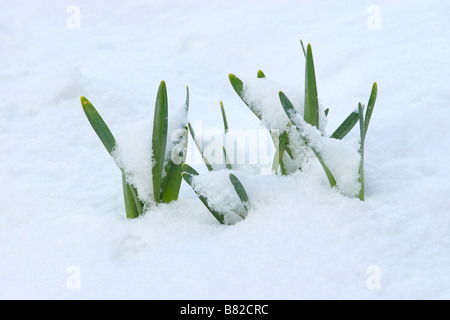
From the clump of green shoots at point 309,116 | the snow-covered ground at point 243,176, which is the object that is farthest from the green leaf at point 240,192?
the clump of green shoots at point 309,116

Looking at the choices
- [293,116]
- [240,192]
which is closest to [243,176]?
[240,192]

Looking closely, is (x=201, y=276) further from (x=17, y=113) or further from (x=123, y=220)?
(x=17, y=113)

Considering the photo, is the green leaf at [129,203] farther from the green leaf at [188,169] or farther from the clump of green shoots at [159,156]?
the green leaf at [188,169]

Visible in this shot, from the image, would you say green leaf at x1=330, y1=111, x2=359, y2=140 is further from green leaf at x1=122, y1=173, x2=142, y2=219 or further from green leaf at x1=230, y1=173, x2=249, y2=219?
green leaf at x1=122, y1=173, x2=142, y2=219

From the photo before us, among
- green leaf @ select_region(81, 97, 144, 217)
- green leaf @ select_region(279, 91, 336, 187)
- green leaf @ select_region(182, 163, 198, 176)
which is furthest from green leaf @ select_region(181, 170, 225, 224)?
green leaf @ select_region(279, 91, 336, 187)

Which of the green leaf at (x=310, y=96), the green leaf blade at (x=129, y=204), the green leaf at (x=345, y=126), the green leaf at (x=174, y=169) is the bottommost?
the green leaf blade at (x=129, y=204)
